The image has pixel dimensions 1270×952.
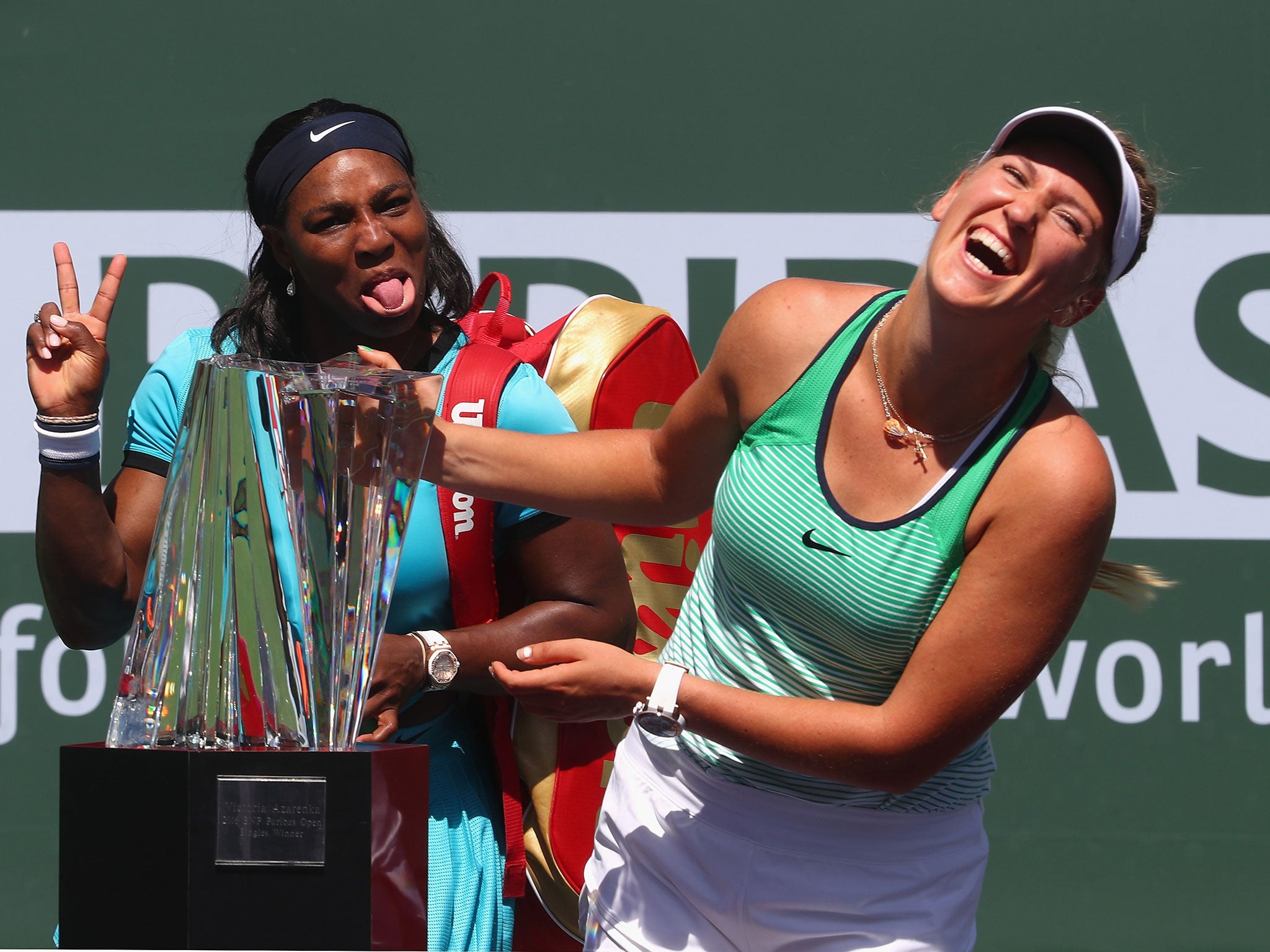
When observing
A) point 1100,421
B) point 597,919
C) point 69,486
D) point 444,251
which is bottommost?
point 597,919

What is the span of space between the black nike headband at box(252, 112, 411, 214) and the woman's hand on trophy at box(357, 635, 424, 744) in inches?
25.6

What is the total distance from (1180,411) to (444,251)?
5.83 ft

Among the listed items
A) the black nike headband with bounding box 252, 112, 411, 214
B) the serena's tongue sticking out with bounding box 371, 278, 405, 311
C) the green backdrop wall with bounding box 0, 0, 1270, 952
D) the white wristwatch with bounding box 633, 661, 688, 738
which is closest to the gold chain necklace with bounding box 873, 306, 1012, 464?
the white wristwatch with bounding box 633, 661, 688, 738

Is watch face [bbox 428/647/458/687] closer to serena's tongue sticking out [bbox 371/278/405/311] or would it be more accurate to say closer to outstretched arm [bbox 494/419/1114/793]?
outstretched arm [bbox 494/419/1114/793]

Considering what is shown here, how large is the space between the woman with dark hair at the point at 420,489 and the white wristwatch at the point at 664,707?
334 millimetres

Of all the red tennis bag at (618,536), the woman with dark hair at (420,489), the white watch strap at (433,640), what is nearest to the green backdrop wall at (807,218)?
the red tennis bag at (618,536)

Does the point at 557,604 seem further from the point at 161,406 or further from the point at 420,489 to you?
the point at 161,406

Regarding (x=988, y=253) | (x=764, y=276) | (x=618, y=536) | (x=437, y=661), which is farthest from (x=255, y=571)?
(x=764, y=276)

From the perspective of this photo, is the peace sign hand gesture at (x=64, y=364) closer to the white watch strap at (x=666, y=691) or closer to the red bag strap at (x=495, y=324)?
the red bag strap at (x=495, y=324)

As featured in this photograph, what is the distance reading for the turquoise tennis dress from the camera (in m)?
1.67

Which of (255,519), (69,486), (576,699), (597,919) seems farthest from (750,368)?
(69,486)

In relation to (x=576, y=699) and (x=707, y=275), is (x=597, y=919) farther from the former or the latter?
(x=707, y=275)

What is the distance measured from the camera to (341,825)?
3.95 feet

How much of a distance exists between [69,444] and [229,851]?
586 mm
